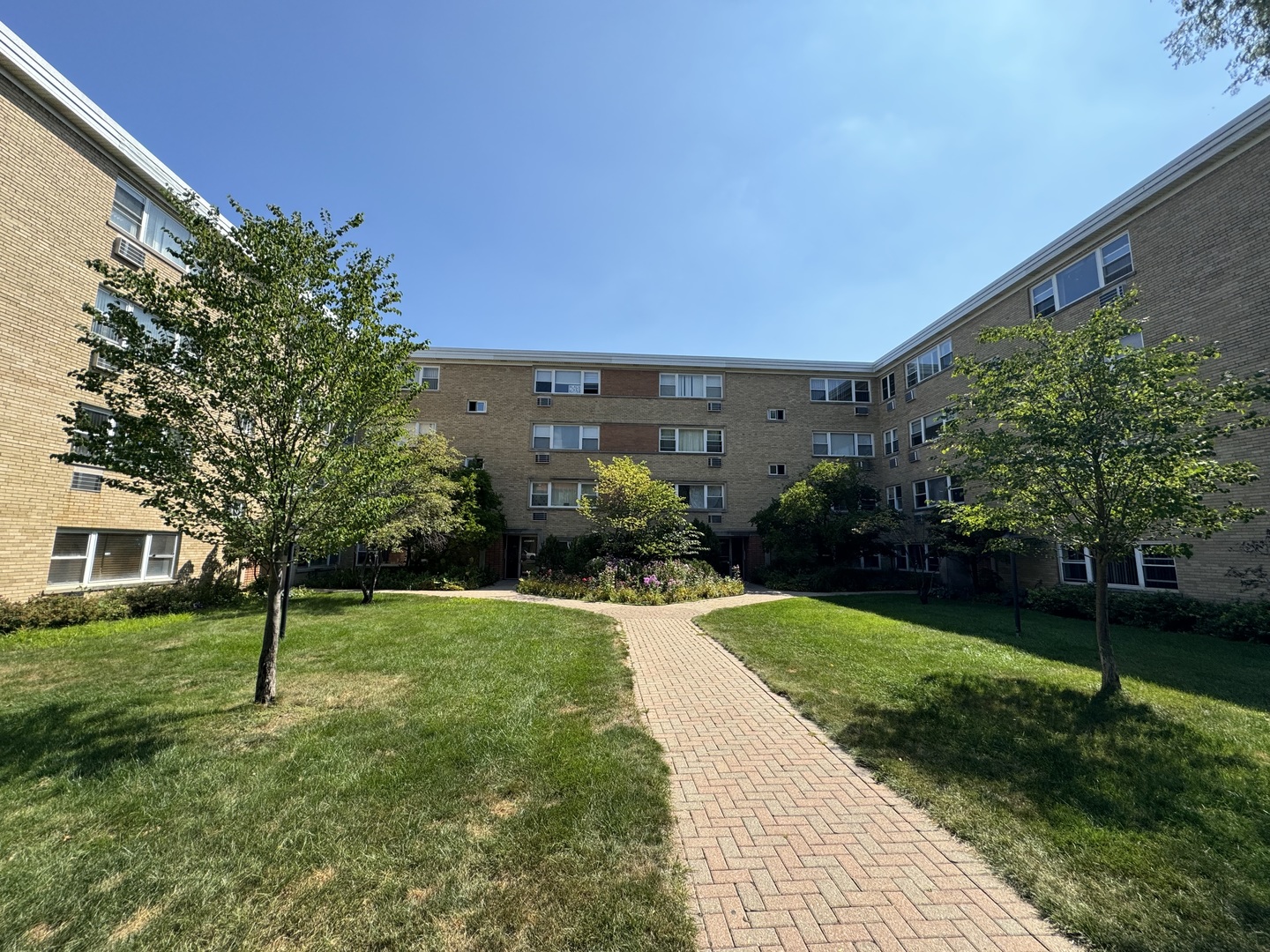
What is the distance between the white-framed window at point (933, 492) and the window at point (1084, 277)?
6.84 m

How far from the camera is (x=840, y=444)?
27.0 m

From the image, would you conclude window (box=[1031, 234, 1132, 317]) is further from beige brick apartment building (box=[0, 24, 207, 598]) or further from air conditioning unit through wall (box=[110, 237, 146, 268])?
beige brick apartment building (box=[0, 24, 207, 598])

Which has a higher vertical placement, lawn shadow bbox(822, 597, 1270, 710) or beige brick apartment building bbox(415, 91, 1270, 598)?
beige brick apartment building bbox(415, 91, 1270, 598)

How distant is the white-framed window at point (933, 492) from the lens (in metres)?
20.8

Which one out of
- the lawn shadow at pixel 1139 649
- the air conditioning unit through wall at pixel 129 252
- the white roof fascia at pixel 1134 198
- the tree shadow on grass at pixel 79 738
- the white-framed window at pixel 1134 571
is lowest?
the tree shadow on grass at pixel 79 738

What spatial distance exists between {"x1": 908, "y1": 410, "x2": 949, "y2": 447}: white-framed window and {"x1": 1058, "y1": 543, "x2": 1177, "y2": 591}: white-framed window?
24.3 ft

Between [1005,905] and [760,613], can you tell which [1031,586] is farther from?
[1005,905]

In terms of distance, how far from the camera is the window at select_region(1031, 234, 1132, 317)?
1512 cm

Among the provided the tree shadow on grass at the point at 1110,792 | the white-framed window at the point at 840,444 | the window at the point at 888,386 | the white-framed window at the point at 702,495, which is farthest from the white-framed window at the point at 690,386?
the tree shadow on grass at the point at 1110,792

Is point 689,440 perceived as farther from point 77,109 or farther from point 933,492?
point 77,109

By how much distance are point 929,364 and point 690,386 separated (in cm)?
1103

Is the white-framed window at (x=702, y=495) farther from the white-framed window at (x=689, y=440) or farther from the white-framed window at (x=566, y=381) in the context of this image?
the white-framed window at (x=566, y=381)

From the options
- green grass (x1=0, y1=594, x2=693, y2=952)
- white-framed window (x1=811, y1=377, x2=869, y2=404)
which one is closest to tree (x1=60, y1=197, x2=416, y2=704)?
green grass (x1=0, y1=594, x2=693, y2=952)

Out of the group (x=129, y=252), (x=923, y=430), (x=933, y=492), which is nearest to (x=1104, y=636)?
(x=933, y=492)
